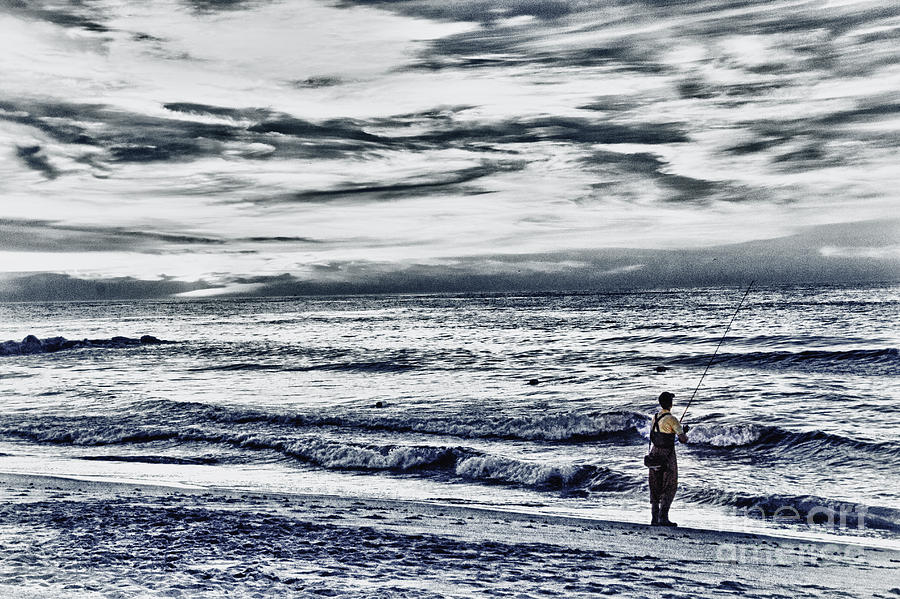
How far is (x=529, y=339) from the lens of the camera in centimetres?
4875

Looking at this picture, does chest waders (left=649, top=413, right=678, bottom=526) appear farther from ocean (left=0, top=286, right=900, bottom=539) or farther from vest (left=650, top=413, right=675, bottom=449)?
ocean (left=0, top=286, right=900, bottom=539)

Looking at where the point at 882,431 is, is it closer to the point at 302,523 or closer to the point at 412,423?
the point at 412,423

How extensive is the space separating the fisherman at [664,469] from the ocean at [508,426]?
2.23ft

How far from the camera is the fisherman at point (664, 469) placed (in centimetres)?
1009

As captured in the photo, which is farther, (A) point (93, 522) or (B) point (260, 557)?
(A) point (93, 522)

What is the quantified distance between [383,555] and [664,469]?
166 inches

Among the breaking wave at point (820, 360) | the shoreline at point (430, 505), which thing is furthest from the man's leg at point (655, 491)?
the breaking wave at point (820, 360)

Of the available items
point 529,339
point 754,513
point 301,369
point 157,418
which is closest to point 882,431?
point 754,513

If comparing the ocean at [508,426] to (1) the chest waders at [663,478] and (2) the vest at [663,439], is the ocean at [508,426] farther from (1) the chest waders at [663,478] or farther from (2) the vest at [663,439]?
(2) the vest at [663,439]

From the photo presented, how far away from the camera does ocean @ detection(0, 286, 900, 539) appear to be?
12383mm

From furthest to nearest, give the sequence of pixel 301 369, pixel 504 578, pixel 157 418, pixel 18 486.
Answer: pixel 301 369, pixel 157 418, pixel 18 486, pixel 504 578

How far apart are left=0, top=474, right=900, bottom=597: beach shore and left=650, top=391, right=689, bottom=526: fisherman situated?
16.6 inches

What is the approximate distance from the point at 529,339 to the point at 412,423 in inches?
1173

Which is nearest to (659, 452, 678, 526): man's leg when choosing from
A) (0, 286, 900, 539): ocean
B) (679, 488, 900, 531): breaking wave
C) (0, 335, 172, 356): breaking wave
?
(0, 286, 900, 539): ocean
